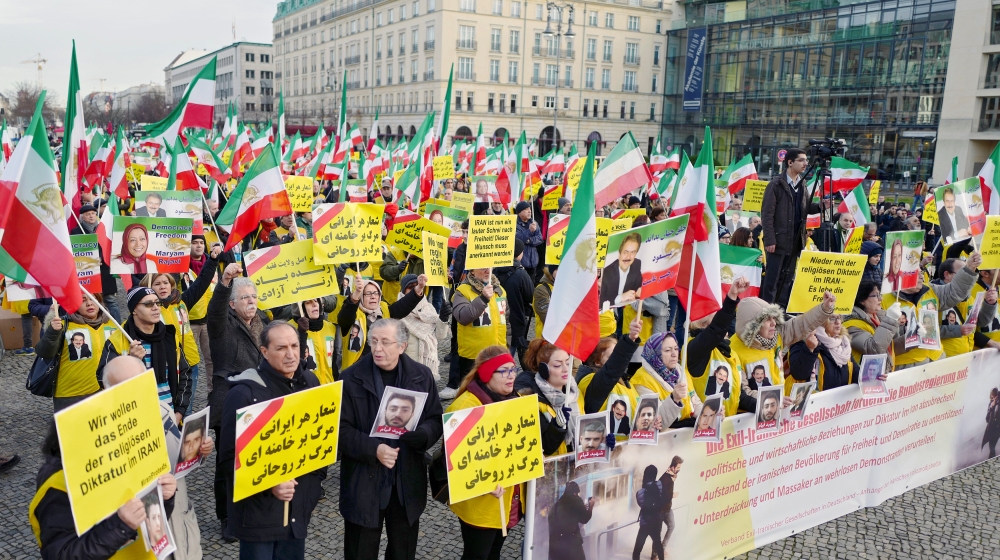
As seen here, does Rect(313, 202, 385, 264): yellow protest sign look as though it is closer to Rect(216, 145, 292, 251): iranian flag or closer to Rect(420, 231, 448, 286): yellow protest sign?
Rect(420, 231, 448, 286): yellow protest sign

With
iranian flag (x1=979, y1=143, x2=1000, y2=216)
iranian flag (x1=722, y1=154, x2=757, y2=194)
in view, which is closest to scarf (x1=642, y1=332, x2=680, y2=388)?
iranian flag (x1=979, y1=143, x2=1000, y2=216)

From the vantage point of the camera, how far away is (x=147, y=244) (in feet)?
20.2

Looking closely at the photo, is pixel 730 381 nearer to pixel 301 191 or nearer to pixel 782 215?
pixel 782 215

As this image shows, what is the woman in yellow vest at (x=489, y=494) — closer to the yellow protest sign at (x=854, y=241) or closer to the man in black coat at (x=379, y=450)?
the man in black coat at (x=379, y=450)

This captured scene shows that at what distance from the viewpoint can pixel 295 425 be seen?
3482 mm

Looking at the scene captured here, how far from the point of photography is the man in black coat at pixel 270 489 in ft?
11.6

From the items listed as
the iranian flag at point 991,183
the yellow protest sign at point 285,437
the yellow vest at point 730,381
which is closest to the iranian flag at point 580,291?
the yellow vest at point 730,381

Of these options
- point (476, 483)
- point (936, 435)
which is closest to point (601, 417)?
point (476, 483)

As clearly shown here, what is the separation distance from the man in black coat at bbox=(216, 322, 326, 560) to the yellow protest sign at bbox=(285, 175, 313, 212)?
7.02m

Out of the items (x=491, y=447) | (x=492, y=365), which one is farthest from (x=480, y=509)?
(x=492, y=365)

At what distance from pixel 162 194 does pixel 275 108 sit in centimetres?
9961

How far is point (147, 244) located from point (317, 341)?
187cm

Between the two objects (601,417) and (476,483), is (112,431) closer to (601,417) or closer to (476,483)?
(476,483)

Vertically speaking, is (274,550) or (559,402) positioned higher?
(559,402)
